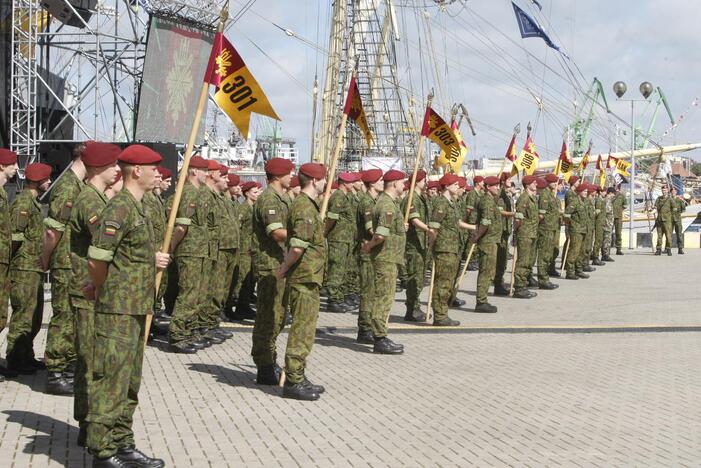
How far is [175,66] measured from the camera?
81.4ft

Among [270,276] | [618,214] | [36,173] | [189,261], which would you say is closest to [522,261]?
[189,261]

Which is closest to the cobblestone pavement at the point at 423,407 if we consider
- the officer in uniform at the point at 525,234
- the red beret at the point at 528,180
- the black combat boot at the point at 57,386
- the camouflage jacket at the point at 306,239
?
the black combat boot at the point at 57,386

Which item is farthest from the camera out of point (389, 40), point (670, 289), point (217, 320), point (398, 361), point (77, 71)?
point (389, 40)

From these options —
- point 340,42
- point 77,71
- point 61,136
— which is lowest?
point 61,136

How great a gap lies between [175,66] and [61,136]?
3818 millimetres

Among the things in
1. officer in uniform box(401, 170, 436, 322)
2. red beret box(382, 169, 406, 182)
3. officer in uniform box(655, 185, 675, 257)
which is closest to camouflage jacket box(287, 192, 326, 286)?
red beret box(382, 169, 406, 182)

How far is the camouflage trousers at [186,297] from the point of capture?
32.6 ft

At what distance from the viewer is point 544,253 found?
18.0 m

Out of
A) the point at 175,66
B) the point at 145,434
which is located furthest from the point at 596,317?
the point at 175,66

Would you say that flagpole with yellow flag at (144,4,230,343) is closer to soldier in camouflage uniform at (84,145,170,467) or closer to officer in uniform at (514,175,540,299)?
soldier in camouflage uniform at (84,145,170,467)

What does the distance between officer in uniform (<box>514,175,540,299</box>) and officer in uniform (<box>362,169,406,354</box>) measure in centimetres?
634

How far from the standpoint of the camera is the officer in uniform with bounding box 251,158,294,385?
27.2ft

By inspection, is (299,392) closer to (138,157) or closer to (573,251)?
(138,157)

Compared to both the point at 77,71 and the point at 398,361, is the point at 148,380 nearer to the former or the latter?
the point at 398,361
